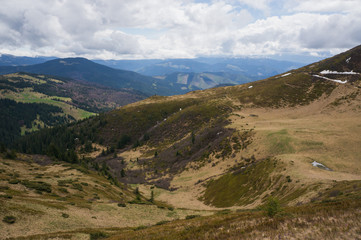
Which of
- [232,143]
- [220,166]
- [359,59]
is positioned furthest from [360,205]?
[359,59]

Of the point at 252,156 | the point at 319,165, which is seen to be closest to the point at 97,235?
the point at 319,165

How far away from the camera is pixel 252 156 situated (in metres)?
64.9

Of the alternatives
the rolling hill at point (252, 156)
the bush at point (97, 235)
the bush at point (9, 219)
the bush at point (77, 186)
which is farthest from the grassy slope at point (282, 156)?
the bush at point (9, 219)

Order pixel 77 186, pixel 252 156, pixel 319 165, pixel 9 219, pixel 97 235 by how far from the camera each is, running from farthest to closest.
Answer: pixel 252 156 → pixel 319 165 → pixel 77 186 → pixel 97 235 → pixel 9 219

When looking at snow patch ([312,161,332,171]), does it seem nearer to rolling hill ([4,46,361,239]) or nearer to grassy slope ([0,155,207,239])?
rolling hill ([4,46,361,239])

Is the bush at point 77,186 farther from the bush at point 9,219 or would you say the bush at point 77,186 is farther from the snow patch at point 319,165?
the snow patch at point 319,165

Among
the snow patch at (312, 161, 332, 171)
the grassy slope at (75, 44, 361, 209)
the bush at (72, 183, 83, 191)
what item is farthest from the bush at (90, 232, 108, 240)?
the snow patch at (312, 161, 332, 171)

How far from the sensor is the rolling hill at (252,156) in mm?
16994

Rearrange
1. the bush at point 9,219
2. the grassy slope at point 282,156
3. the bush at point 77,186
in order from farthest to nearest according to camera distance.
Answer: the grassy slope at point 282,156 < the bush at point 77,186 < the bush at point 9,219

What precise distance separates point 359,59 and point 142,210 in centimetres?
20489

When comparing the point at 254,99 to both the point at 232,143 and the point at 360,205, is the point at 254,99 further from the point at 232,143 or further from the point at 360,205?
the point at 360,205

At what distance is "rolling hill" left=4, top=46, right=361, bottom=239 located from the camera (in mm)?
16994

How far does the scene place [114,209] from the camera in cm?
3231

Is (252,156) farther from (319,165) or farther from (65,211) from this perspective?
(65,211)
